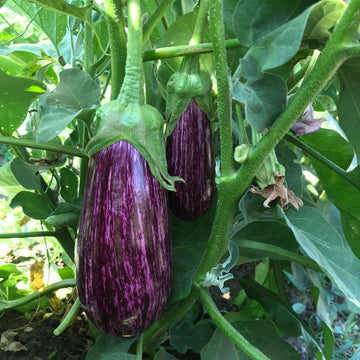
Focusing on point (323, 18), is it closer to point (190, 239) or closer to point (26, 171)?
point (190, 239)

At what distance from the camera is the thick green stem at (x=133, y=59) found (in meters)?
0.56

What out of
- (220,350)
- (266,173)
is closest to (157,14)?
→ (266,173)

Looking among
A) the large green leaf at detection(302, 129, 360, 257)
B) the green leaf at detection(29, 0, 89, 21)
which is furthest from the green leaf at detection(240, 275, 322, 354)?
the green leaf at detection(29, 0, 89, 21)

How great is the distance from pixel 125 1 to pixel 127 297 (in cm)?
38

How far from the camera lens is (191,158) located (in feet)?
2.18

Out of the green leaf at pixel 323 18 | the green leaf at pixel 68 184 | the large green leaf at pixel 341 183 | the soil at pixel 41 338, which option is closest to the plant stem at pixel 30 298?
the soil at pixel 41 338

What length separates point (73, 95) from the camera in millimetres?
631

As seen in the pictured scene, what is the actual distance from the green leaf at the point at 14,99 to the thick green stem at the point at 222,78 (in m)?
0.25

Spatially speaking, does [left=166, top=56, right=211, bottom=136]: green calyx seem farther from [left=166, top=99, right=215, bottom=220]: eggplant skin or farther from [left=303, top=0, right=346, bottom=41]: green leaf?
[left=303, top=0, right=346, bottom=41]: green leaf

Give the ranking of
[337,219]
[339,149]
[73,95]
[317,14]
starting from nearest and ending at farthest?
[317,14]
[73,95]
[339,149]
[337,219]

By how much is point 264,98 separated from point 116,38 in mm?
225

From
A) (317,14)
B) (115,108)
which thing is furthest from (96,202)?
(317,14)

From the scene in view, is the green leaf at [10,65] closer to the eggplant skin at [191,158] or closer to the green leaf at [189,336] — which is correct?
the eggplant skin at [191,158]

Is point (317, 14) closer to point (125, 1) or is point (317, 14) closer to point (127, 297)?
point (125, 1)
